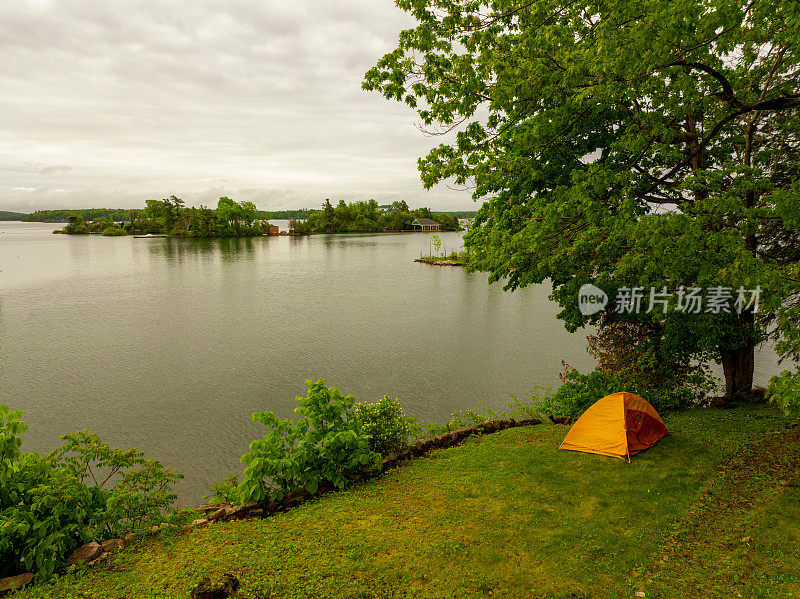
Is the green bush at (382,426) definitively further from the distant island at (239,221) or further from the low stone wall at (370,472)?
the distant island at (239,221)

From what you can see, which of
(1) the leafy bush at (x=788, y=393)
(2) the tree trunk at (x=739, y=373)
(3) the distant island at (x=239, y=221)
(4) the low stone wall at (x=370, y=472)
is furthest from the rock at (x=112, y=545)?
(3) the distant island at (x=239, y=221)

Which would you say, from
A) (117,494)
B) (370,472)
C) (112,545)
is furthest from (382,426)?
(112,545)

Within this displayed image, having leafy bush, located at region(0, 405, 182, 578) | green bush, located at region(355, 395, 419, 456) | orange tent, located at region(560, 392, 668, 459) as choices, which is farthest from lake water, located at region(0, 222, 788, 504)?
orange tent, located at region(560, 392, 668, 459)

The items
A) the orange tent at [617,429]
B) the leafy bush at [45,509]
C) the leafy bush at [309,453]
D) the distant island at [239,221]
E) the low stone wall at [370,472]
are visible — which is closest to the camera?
the leafy bush at [45,509]

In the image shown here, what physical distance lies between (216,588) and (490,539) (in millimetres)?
4309

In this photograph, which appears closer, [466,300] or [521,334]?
[521,334]

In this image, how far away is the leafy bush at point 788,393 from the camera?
6.25 metres

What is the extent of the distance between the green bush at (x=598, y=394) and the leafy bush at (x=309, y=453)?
7.67m

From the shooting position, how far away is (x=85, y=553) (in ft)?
21.4

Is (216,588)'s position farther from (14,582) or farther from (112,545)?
(14,582)

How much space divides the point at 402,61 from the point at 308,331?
63.6 ft

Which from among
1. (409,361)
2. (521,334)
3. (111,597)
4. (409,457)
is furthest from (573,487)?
(521,334)

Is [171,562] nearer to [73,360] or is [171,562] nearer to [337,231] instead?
[73,360]

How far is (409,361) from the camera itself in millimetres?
21688
